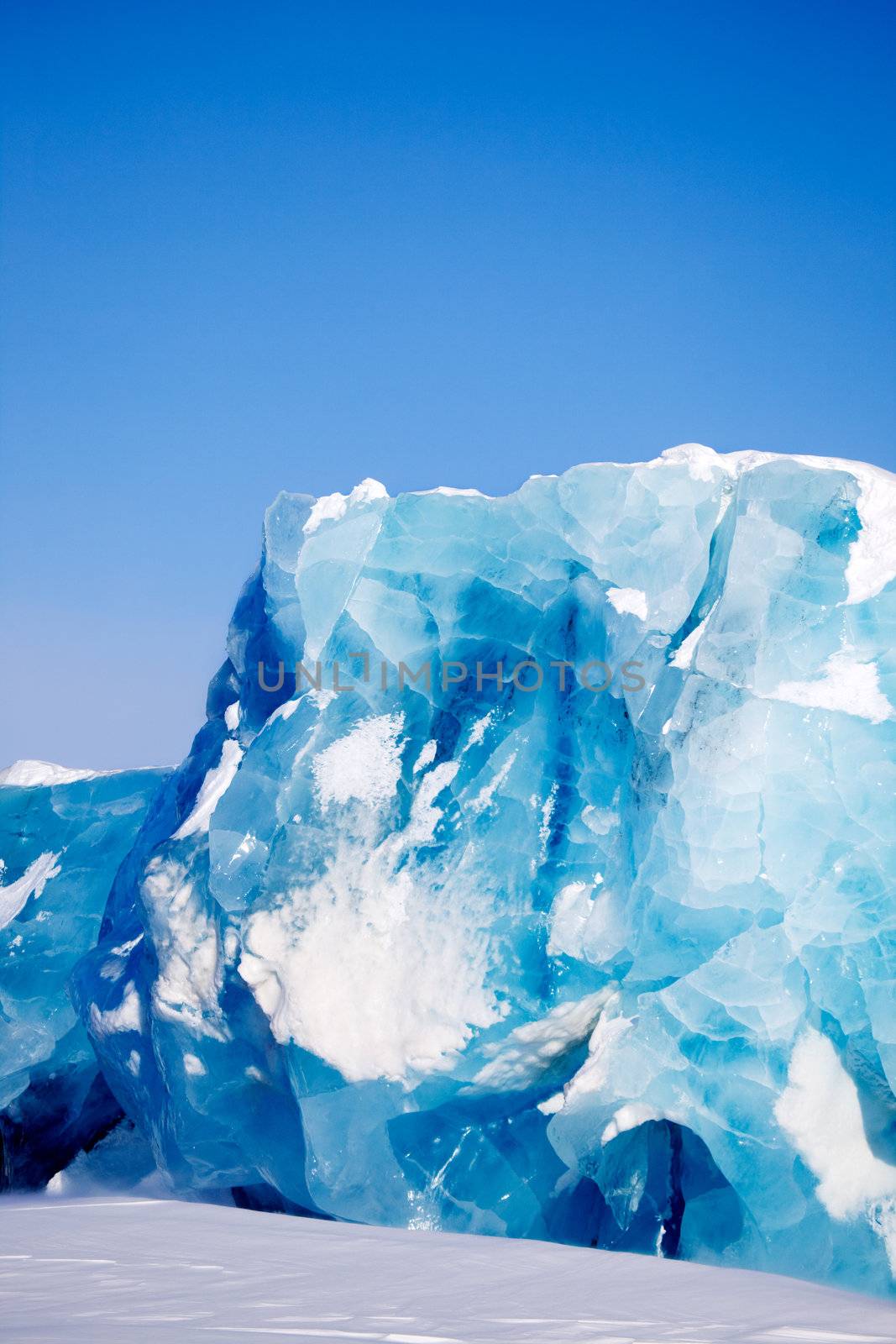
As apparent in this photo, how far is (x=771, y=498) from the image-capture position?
13.2 feet

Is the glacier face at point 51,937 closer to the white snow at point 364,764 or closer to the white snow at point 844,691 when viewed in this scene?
the white snow at point 364,764

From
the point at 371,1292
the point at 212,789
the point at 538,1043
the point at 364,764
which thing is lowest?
the point at 371,1292

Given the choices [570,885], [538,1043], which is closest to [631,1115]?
[538,1043]

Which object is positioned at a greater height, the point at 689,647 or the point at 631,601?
the point at 631,601

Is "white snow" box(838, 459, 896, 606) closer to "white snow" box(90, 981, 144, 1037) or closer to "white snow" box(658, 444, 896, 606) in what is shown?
"white snow" box(658, 444, 896, 606)

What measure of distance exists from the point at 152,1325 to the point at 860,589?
112 inches

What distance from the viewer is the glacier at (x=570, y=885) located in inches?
146

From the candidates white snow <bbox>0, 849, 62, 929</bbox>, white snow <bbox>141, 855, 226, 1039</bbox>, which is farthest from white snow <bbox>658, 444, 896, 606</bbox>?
white snow <bbox>0, 849, 62, 929</bbox>

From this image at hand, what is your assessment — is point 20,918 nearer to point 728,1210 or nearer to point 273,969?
point 273,969

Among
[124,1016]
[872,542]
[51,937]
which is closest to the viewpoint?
[872,542]

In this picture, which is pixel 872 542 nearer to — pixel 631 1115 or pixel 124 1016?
pixel 631 1115

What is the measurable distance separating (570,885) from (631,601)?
0.96m

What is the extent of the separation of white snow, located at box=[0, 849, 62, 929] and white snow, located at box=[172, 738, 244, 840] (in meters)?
1.68

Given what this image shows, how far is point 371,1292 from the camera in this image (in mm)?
2881
